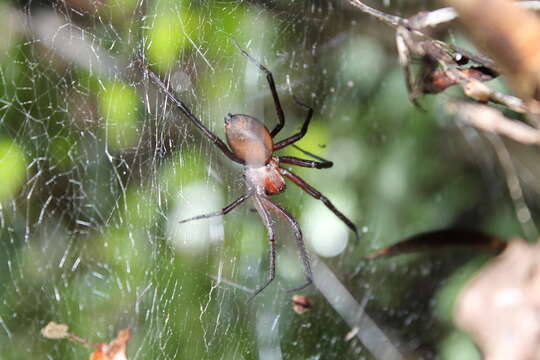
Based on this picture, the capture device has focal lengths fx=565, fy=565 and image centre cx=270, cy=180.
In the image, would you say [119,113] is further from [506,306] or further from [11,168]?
[506,306]

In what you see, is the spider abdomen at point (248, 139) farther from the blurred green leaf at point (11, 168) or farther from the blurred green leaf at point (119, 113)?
the blurred green leaf at point (11, 168)

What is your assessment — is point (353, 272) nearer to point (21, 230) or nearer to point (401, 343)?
point (401, 343)

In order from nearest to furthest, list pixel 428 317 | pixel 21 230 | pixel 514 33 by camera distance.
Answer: pixel 514 33 < pixel 21 230 < pixel 428 317

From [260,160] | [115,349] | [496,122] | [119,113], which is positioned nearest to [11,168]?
[119,113]

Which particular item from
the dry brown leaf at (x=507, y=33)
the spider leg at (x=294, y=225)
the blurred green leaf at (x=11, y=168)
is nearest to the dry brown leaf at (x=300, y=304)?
the spider leg at (x=294, y=225)

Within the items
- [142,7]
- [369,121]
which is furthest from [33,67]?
[369,121]

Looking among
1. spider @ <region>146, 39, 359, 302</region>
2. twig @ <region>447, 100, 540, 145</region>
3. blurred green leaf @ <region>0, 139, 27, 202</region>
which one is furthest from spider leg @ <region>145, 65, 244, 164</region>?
twig @ <region>447, 100, 540, 145</region>
